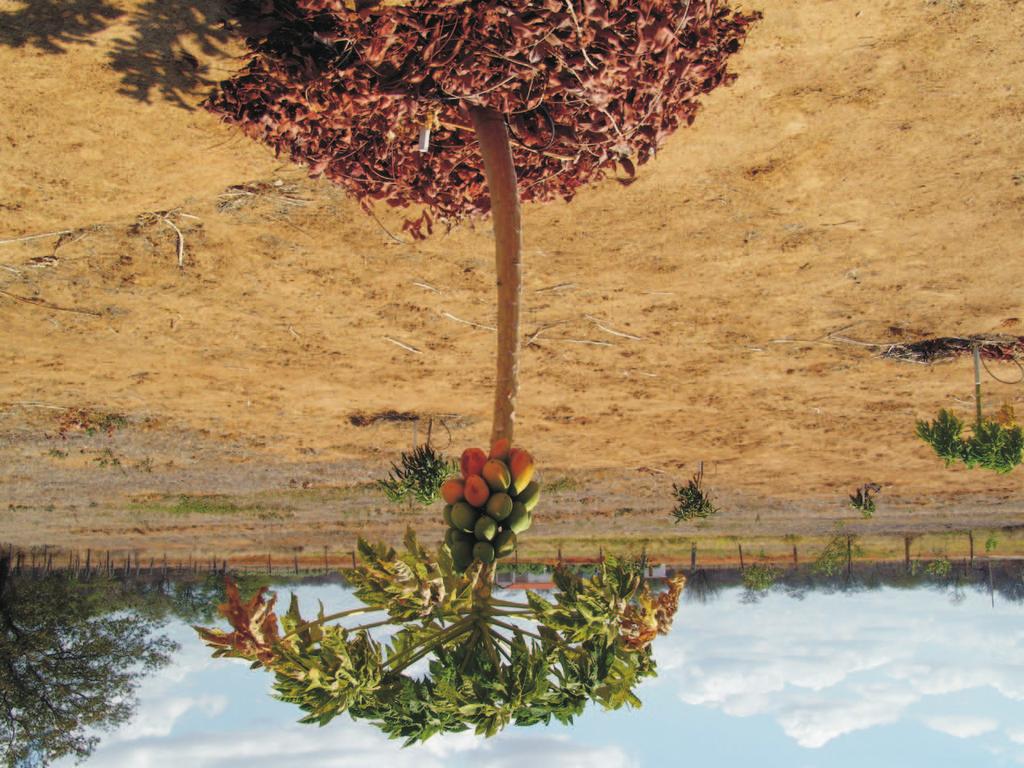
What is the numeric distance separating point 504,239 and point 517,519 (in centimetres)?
160

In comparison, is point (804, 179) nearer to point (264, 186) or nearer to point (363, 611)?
point (264, 186)

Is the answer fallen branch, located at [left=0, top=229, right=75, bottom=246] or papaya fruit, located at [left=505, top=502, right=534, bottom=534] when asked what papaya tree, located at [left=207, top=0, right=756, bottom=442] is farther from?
fallen branch, located at [left=0, top=229, right=75, bottom=246]

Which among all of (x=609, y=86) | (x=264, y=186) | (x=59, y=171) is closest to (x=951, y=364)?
(x=609, y=86)

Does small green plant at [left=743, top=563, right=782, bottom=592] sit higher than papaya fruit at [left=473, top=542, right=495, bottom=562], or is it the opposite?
papaya fruit at [left=473, top=542, right=495, bottom=562]

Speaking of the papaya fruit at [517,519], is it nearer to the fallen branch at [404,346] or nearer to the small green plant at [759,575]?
the fallen branch at [404,346]

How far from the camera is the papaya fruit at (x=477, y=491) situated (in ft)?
9.30

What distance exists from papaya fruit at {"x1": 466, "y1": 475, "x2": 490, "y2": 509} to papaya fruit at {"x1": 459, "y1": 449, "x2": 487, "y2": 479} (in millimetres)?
45

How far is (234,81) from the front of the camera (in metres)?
4.29

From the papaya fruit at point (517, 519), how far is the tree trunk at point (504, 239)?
1.98 feet

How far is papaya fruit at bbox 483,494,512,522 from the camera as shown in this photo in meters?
2.84

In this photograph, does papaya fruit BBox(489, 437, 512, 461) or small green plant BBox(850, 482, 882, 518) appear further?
small green plant BBox(850, 482, 882, 518)

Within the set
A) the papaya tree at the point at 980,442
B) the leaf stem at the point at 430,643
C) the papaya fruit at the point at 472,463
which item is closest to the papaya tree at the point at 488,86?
the papaya fruit at the point at 472,463

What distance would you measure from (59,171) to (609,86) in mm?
3959

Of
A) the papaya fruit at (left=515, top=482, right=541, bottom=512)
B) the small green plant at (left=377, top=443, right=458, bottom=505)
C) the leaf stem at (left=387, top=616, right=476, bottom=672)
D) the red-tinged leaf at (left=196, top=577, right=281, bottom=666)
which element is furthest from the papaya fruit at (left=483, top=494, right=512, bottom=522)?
the small green plant at (left=377, top=443, right=458, bottom=505)
